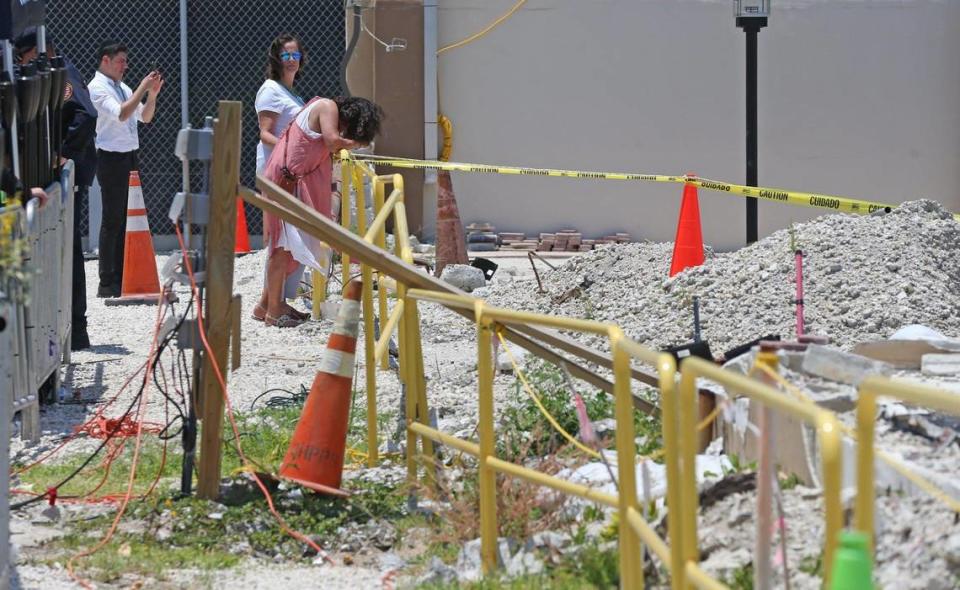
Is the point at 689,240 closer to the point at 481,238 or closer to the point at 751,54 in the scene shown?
the point at 751,54

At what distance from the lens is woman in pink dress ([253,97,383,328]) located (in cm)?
938

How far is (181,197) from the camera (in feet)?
17.3

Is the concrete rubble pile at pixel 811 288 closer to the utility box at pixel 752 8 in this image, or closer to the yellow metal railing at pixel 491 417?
the utility box at pixel 752 8

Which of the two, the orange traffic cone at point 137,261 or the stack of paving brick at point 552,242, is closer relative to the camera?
the orange traffic cone at point 137,261

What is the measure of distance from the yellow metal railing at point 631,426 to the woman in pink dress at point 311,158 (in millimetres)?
2842

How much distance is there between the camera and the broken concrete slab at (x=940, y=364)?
19.9 feet

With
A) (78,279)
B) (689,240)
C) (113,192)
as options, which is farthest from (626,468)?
(113,192)

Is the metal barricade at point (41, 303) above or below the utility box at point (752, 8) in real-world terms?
below

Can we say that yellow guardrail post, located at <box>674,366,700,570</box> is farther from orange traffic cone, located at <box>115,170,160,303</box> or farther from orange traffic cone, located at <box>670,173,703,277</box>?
orange traffic cone, located at <box>115,170,160,303</box>

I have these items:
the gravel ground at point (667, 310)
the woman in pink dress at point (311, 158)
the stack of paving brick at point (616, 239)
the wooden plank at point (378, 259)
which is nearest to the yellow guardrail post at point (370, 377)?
the gravel ground at point (667, 310)

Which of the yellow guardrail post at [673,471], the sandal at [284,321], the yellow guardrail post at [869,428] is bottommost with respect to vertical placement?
the sandal at [284,321]

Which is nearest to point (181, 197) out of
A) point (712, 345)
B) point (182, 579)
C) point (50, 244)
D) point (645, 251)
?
point (182, 579)

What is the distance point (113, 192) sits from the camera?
11148 millimetres

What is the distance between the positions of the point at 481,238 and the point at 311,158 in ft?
19.3
